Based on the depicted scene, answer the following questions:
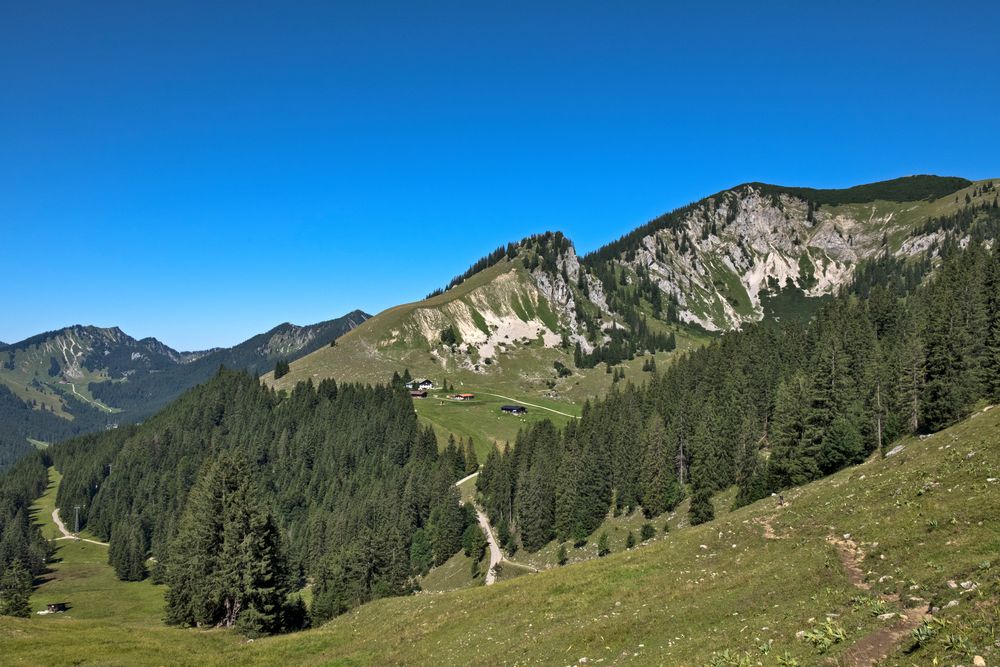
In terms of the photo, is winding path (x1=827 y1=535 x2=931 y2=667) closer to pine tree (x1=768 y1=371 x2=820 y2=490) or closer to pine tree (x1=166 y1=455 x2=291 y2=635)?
pine tree (x1=166 y1=455 x2=291 y2=635)

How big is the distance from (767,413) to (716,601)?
90.9m

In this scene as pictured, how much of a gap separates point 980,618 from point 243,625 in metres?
51.6

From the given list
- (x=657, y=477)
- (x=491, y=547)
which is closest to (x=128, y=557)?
(x=491, y=547)

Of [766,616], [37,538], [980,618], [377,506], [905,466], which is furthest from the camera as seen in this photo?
[37,538]

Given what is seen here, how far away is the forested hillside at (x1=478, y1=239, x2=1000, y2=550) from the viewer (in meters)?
71.8

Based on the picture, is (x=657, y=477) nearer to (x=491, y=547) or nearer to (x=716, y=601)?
(x=491, y=547)

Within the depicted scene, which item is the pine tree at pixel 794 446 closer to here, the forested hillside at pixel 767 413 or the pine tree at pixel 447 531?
the forested hillside at pixel 767 413

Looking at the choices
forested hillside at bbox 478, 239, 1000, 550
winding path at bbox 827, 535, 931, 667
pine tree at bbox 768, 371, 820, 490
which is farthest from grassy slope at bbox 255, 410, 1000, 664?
forested hillside at bbox 478, 239, 1000, 550

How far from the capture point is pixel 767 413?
106438 mm

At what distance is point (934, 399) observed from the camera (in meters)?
69.1

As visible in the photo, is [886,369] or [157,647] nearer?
[157,647]

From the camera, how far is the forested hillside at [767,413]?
71750 millimetres

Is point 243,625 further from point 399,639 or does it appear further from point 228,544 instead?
point 399,639

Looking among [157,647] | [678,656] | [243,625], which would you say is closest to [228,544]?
[243,625]
